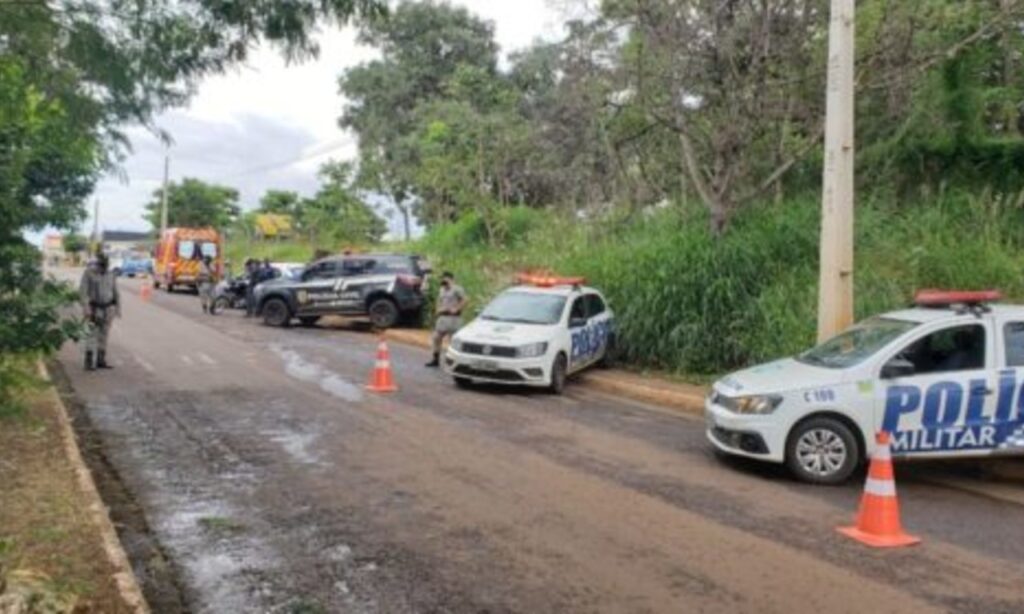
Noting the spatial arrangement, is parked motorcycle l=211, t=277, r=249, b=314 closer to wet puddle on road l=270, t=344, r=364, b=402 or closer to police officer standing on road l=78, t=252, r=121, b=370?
wet puddle on road l=270, t=344, r=364, b=402

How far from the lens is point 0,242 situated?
8.73 m

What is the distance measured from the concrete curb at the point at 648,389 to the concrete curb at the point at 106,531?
7568mm

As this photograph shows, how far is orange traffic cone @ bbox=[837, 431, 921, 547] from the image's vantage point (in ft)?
24.5

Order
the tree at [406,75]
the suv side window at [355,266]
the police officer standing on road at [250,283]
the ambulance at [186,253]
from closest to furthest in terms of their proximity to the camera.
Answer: the suv side window at [355,266] → the police officer standing on road at [250,283] → the ambulance at [186,253] → the tree at [406,75]

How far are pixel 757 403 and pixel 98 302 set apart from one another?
35.4ft

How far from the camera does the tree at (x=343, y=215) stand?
48375mm

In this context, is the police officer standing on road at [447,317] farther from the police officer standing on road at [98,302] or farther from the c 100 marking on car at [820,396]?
the c 100 marking on car at [820,396]

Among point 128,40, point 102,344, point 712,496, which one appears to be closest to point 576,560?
point 712,496

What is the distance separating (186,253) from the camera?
138 ft

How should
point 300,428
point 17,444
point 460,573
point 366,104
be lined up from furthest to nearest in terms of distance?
1. point 366,104
2. point 300,428
3. point 17,444
4. point 460,573

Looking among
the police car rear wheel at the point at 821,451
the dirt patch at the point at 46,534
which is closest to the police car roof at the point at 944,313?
the police car rear wheel at the point at 821,451

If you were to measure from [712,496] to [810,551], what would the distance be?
1694 mm

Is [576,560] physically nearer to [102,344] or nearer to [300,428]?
[300,428]

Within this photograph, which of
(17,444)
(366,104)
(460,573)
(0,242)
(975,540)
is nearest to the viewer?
(460,573)
